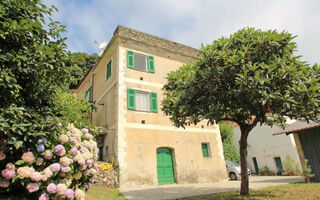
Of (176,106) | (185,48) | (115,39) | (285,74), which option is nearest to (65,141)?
(176,106)

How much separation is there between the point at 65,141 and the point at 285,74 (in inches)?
201

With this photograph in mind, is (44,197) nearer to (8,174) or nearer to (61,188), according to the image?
(61,188)

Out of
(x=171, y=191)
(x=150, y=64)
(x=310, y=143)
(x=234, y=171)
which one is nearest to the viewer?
(x=171, y=191)

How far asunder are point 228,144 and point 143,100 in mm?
13150

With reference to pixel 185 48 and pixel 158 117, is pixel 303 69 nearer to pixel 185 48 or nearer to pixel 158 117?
pixel 158 117

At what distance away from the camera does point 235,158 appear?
21.3 m

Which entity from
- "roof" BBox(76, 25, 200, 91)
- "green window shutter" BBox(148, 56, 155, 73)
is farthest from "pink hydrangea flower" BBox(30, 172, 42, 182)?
"roof" BBox(76, 25, 200, 91)

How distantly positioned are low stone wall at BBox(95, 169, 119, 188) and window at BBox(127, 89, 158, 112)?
12.3 feet

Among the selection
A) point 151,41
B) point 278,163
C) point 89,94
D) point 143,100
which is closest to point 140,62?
point 151,41

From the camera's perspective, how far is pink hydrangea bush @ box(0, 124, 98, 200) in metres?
2.98

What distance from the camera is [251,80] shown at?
494cm

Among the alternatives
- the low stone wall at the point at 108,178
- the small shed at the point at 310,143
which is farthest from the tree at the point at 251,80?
the small shed at the point at 310,143

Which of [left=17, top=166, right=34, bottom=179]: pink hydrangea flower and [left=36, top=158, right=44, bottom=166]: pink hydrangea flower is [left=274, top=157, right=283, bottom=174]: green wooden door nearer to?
[left=36, top=158, right=44, bottom=166]: pink hydrangea flower

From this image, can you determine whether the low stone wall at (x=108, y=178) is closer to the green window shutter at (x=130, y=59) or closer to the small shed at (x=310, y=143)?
the green window shutter at (x=130, y=59)
